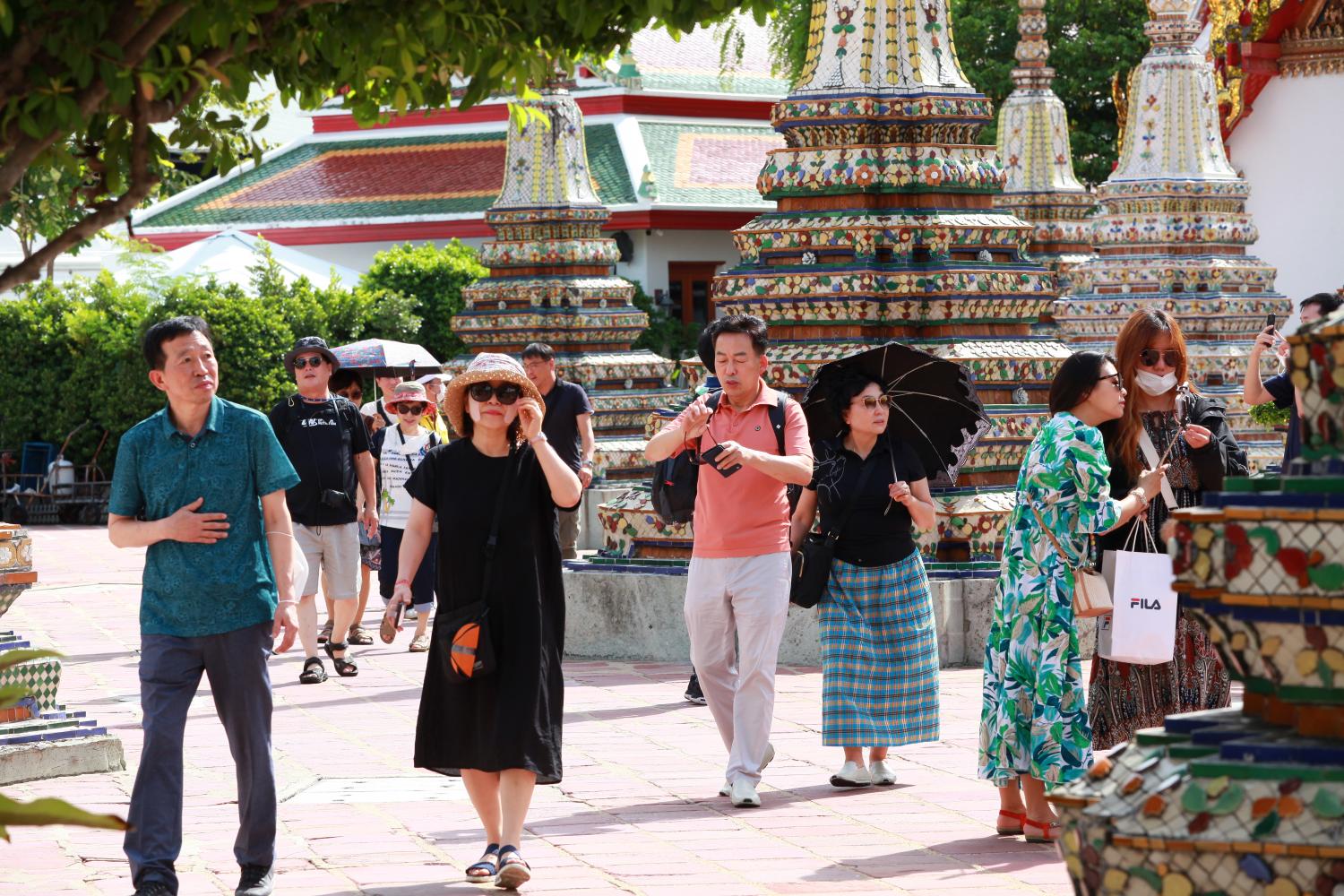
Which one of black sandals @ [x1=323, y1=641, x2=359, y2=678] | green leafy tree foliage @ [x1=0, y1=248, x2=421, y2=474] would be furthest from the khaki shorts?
green leafy tree foliage @ [x1=0, y1=248, x2=421, y2=474]

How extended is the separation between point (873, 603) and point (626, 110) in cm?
2970

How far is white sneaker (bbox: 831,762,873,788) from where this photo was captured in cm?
862

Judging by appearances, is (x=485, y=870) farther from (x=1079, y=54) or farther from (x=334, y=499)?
(x=1079, y=54)

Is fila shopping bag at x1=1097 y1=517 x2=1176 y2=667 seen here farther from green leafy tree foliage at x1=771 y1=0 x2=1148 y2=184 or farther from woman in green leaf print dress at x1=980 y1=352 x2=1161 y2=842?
green leafy tree foliage at x1=771 y1=0 x2=1148 y2=184

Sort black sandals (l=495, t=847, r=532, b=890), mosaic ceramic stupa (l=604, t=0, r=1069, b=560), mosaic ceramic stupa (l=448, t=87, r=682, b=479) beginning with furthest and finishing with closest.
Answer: mosaic ceramic stupa (l=448, t=87, r=682, b=479) < mosaic ceramic stupa (l=604, t=0, r=1069, b=560) < black sandals (l=495, t=847, r=532, b=890)

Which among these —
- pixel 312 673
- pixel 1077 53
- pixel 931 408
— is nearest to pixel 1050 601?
pixel 931 408

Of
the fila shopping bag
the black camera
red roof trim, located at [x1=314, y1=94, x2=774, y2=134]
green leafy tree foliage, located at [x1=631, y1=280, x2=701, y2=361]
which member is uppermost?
red roof trim, located at [x1=314, y1=94, x2=774, y2=134]

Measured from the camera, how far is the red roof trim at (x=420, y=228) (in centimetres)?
3656

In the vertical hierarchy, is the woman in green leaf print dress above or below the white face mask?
below

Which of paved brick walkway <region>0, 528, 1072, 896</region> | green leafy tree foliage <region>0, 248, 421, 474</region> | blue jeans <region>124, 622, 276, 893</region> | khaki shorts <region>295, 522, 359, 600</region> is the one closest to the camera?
blue jeans <region>124, 622, 276, 893</region>

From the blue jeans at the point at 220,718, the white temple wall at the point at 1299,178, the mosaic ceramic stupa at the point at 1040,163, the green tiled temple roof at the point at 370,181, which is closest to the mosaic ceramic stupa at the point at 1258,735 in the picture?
the blue jeans at the point at 220,718

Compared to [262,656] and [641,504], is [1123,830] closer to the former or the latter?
[262,656]

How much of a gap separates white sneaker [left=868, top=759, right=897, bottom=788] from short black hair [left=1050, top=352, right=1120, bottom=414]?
186 cm

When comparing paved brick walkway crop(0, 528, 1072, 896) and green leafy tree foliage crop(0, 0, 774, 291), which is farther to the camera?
paved brick walkway crop(0, 528, 1072, 896)
